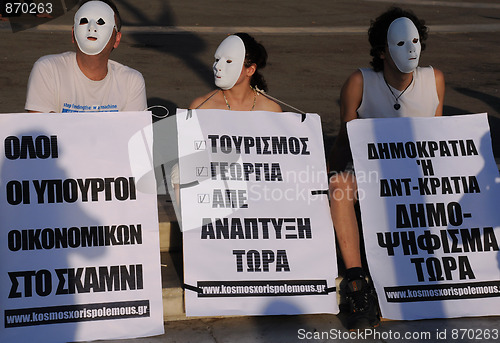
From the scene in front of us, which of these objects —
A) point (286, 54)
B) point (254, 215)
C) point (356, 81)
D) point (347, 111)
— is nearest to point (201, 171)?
point (254, 215)

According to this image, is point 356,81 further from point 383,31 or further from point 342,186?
point 342,186

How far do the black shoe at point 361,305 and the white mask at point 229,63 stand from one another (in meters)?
1.62

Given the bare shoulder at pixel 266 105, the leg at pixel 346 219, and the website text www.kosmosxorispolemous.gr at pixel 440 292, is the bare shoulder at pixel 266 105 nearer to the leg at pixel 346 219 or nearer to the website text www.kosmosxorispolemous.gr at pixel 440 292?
the leg at pixel 346 219

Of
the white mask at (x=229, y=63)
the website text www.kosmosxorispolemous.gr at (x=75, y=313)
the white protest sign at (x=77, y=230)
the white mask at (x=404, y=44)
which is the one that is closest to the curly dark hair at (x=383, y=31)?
the white mask at (x=404, y=44)

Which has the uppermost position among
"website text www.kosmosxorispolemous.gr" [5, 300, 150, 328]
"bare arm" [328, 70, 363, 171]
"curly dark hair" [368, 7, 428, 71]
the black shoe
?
"curly dark hair" [368, 7, 428, 71]

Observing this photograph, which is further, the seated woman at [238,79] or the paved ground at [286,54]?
the seated woman at [238,79]

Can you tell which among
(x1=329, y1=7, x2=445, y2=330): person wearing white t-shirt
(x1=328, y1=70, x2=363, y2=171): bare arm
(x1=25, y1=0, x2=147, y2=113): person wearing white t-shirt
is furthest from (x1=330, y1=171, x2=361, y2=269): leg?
(x1=25, y1=0, x2=147, y2=113): person wearing white t-shirt

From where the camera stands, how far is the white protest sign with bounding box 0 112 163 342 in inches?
172

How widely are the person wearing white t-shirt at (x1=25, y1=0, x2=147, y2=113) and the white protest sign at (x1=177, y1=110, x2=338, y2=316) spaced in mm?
615

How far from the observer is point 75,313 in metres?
4.39

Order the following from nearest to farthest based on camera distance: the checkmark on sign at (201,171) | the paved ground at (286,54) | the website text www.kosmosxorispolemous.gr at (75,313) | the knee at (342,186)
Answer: the website text www.kosmosxorispolemous.gr at (75,313) → the paved ground at (286,54) → the checkmark on sign at (201,171) → the knee at (342,186)

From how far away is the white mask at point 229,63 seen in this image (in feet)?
17.4

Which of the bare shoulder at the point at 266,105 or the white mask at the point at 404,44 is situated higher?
the white mask at the point at 404,44

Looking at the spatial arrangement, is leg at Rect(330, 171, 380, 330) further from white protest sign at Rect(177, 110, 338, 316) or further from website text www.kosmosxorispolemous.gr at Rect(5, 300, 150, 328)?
website text www.kosmosxorispolemous.gr at Rect(5, 300, 150, 328)
